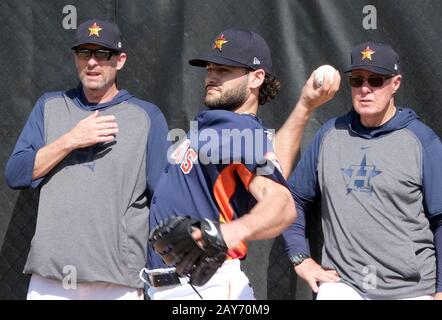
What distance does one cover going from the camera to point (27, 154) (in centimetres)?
473

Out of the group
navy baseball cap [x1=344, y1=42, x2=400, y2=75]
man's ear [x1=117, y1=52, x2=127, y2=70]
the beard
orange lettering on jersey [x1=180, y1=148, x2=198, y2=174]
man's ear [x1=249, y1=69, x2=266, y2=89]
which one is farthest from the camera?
man's ear [x1=117, y1=52, x2=127, y2=70]

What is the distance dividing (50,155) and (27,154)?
0.46 ft

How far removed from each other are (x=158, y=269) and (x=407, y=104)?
1723 millimetres

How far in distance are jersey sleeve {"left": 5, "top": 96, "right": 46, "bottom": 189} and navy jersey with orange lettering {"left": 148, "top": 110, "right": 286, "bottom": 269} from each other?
789 millimetres

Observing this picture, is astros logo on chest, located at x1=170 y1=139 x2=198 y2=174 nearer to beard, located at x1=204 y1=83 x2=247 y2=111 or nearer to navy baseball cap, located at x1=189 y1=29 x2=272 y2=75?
beard, located at x1=204 y1=83 x2=247 y2=111

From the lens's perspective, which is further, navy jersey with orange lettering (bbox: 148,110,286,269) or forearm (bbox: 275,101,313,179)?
forearm (bbox: 275,101,313,179)

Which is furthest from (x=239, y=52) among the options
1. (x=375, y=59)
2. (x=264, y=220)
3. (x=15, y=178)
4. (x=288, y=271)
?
(x=288, y=271)

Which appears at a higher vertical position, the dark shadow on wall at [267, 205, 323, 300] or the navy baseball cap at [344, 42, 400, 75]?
the navy baseball cap at [344, 42, 400, 75]

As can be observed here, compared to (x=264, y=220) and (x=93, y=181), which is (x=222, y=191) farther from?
(x=93, y=181)

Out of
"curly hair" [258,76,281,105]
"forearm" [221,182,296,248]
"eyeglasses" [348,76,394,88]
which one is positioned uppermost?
"eyeglasses" [348,76,394,88]

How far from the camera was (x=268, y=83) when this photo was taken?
15.0 feet

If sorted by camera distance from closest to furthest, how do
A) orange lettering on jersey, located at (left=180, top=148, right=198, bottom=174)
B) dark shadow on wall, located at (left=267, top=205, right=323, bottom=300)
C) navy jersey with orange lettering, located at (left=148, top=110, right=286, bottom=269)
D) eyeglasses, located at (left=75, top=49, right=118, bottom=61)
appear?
navy jersey with orange lettering, located at (left=148, top=110, right=286, bottom=269), orange lettering on jersey, located at (left=180, top=148, right=198, bottom=174), eyeglasses, located at (left=75, top=49, right=118, bottom=61), dark shadow on wall, located at (left=267, top=205, right=323, bottom=300)

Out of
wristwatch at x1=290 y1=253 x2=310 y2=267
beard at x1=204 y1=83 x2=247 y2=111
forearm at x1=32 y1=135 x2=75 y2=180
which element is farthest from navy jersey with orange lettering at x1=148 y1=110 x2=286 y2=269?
wristwatch at x1=290 y1=253 x2=310 y2=267

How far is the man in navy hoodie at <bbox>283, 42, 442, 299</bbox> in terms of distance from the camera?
4574mm
